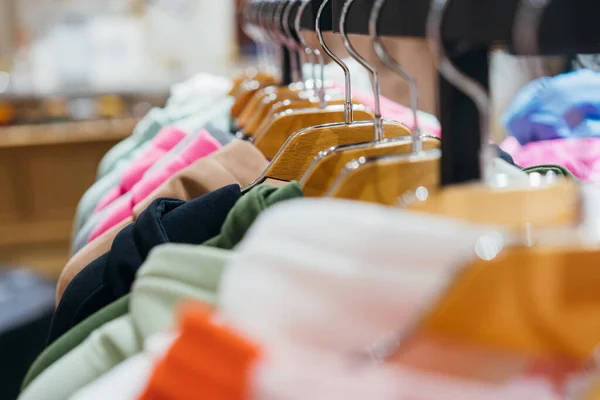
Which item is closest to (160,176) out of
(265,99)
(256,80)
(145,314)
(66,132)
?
(265,99)

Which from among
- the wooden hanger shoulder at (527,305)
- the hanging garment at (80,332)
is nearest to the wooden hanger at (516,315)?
the wooden hanger shoulder at (527,305)

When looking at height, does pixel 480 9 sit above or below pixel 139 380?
above

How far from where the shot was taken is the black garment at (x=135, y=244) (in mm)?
618

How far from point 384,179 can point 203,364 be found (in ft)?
0.79

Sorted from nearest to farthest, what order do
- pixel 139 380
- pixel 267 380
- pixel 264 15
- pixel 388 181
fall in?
1. pixel 267 380
2. pixel 139 380
3. pixel 388 181
4. pixel 264 15

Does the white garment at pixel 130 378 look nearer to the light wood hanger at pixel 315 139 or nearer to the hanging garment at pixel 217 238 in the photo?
the hanging garment at pixel 217 238

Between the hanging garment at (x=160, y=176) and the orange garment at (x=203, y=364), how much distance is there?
45 cm

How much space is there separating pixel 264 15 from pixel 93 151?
7.55ft

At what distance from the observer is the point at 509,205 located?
422mm

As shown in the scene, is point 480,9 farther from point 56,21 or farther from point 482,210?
point 56,21

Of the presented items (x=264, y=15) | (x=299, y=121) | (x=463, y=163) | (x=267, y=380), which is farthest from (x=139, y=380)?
(x=264, y=15)

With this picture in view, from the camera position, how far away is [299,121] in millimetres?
872

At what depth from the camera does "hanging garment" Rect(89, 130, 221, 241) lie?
84cm

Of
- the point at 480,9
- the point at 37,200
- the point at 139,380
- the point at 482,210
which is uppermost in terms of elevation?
the point at 480,9
